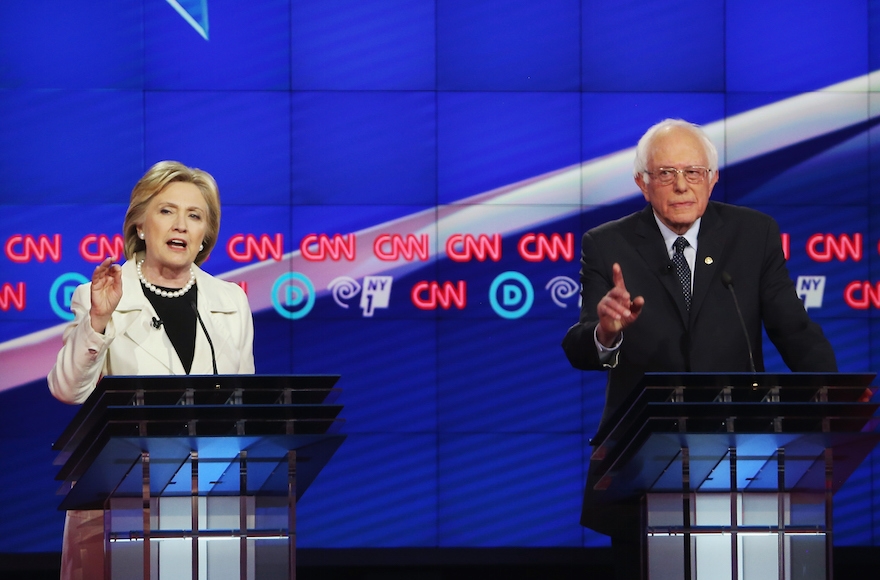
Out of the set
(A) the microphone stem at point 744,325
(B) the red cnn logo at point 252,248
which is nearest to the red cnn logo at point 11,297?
(B) the red cnn logo at point 252,248

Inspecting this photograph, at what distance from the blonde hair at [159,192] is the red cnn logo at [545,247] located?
2952mm

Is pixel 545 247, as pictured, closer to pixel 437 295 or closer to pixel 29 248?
pixel 437 295

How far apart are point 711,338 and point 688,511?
62 centimetres

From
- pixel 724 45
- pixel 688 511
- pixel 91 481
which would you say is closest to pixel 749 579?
pixel 688 511

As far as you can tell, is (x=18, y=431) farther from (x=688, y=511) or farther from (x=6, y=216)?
(x=688, y=511)

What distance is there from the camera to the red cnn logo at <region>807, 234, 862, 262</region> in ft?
19.4

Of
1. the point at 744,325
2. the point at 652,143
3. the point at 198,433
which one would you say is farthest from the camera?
the point at 652,143

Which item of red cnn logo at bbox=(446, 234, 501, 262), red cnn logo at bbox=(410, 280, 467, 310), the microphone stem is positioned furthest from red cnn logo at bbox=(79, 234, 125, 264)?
the microphone stem

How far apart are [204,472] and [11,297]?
383 cm

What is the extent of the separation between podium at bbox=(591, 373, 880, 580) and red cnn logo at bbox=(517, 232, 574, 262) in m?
3.51

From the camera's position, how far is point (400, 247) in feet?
19.3

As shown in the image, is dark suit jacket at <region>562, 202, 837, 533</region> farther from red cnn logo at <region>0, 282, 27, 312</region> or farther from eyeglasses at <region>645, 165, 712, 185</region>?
red cnn logo at <region>0, 282, 27, 312</region>

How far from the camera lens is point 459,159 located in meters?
5.90

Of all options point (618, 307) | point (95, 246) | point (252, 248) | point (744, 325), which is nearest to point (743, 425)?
point (618, 307)
